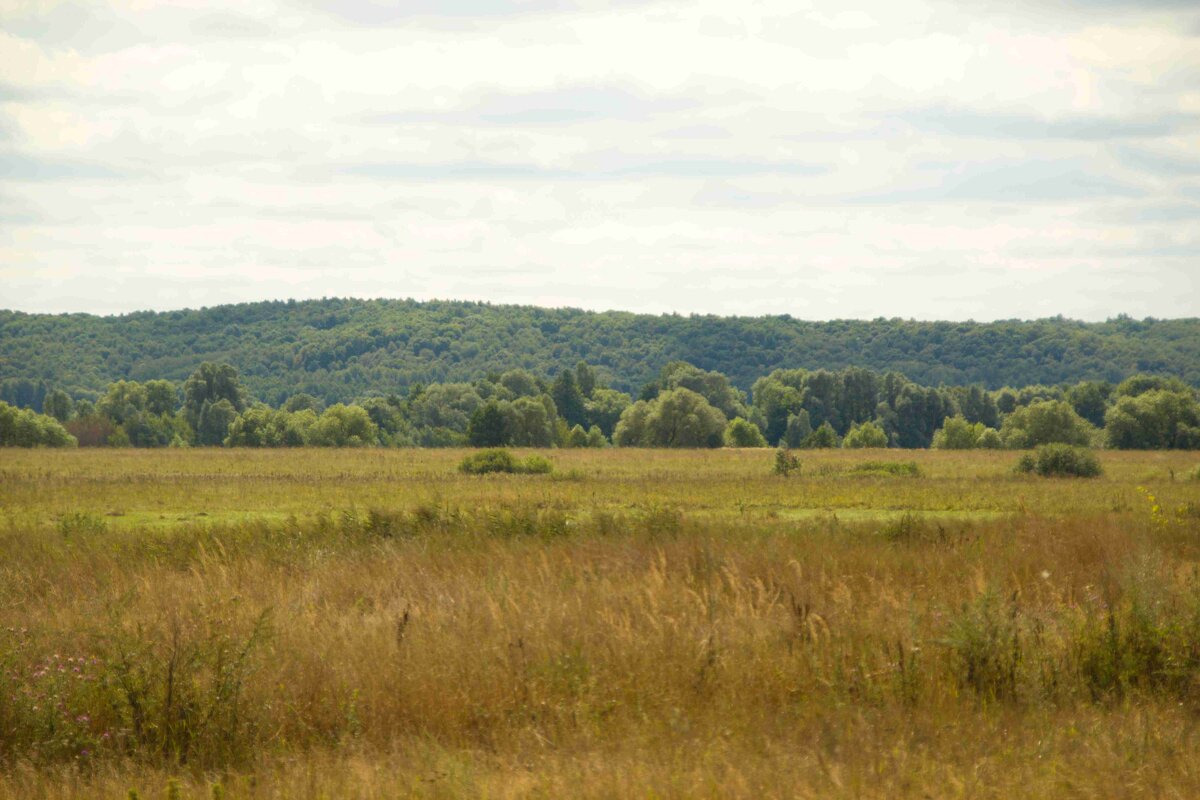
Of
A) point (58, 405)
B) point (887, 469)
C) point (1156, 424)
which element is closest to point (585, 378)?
point (58, 405)

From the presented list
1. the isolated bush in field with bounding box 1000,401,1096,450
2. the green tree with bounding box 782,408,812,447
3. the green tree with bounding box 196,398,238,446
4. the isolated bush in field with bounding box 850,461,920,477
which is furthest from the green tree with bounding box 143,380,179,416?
the isolated bush in field with bounding box 850,461,920,477

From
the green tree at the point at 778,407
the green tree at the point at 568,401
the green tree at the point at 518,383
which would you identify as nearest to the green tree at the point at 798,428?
the green tree at the point at 778,407

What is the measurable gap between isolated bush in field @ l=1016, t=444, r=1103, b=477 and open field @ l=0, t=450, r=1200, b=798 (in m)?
32.7

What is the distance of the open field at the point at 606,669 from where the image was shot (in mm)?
7324

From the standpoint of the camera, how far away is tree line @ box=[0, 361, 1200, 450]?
3519 inches

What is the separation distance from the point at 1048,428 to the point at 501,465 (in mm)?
50544

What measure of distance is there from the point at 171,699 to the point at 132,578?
6411mm

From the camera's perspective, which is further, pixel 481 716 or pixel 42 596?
pixel 42 596

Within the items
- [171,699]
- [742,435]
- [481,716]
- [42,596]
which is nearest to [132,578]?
[42,596]

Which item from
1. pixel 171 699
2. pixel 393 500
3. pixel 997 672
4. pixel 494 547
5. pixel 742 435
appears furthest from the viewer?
pixel 742 435

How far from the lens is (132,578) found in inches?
566

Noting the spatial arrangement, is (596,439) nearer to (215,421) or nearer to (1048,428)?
(215,421)

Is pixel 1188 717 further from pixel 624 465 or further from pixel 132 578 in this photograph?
pixel 624 465

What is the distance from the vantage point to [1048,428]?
86.7 metres
